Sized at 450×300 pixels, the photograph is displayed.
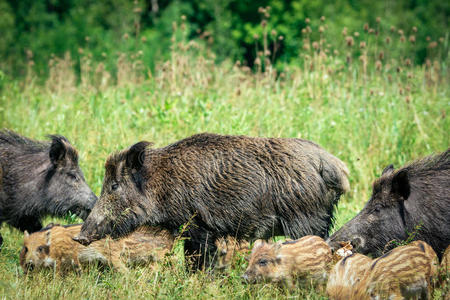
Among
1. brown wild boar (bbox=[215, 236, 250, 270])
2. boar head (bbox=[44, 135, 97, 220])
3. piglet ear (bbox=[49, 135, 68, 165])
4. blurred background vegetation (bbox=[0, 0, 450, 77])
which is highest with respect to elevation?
blurred background vegetation (bbox=[0, 0, 450, 77])

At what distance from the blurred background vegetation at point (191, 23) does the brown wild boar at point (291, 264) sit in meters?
14.9

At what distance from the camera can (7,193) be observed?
6074 millimetres

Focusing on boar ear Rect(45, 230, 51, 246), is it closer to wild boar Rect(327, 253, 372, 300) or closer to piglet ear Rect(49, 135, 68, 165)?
piglet ear Rect(49, 135, 68, 165)

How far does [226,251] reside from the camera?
5.30 m

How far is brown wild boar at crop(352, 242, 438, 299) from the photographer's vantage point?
12.7 ft

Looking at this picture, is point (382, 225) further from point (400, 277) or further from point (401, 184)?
point (400, 277)

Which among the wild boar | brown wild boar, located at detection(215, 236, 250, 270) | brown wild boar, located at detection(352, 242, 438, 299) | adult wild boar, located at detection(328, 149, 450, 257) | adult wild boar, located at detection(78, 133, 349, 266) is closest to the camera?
brown wild boar, located at detection(352, 242, 438, 299)

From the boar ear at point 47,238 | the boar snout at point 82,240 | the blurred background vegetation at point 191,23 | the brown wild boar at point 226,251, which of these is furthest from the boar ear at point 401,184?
the blurred background vegetation at point 191,23

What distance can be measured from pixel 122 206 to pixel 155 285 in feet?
3.45

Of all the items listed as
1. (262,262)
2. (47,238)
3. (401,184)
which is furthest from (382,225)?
(47,238)

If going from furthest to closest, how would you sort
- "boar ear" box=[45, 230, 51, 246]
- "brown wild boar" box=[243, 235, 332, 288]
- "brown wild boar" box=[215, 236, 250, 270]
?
"brown wild boar" box=[215, 236, 250, 270]
"boar ear" box=[45, 230, 51, 246]
"brown wild boar" box=[243, 235, 332, 288]

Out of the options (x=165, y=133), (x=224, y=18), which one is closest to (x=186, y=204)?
(x=165, y=133)

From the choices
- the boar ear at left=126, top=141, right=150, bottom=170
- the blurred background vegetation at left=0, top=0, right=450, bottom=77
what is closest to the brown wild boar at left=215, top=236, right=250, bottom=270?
the boar ear at left=126, top=141, right=150, bottom=170

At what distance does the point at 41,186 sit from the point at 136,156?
1.54m
